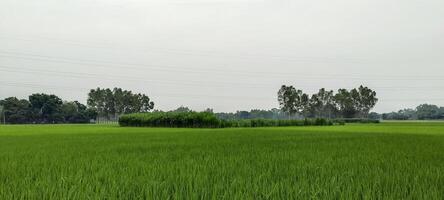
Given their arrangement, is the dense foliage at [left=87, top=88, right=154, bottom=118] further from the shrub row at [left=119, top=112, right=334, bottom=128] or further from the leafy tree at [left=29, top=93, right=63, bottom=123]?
the shrub row at [left=119, top=112, right=334, bottom=128]

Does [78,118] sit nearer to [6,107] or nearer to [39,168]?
[6,107]

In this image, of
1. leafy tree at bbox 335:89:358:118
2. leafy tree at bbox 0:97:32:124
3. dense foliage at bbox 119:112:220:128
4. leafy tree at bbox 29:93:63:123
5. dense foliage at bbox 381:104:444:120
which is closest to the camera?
dense foliage at bbox 119:112:220:128

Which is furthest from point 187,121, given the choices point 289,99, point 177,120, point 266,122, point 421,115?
point 421,115

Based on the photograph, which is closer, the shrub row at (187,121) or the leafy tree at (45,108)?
the shrub row at (187,121)

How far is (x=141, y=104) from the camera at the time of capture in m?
117

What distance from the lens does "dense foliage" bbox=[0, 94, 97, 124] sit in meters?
90.9

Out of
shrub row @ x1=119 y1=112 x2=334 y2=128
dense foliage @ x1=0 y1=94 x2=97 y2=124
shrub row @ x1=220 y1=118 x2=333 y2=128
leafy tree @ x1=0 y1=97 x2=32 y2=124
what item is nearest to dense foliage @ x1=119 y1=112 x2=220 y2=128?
shrub row @ x1=119 y1=112 x2=334 y2=128

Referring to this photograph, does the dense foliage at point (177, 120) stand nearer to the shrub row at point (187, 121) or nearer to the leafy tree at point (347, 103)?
the shrub row at point (187, 121)

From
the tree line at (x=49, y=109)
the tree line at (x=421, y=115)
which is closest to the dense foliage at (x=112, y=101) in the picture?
the tree line at (x=49, y=109)

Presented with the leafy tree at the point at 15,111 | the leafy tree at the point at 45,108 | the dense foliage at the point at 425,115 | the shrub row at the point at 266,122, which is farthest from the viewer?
the dense foliage at the point at 425,115

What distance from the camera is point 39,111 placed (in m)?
95.3

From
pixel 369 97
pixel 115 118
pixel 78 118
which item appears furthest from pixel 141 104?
pixel 369 97

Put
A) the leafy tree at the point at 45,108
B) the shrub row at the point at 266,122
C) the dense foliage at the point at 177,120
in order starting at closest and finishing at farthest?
the dense foliage at the point at 177,120 → the shrub row at the point at 266,122 → the leafy tree at the point at 45,108

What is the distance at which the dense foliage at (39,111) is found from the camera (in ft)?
298
